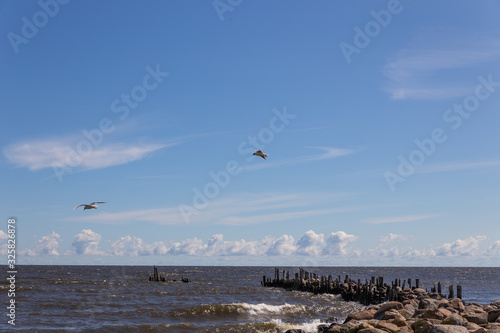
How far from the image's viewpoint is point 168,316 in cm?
3228

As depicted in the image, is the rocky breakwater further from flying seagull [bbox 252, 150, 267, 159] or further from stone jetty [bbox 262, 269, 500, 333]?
flying seagull [bbox 252, 150, 267, 159]

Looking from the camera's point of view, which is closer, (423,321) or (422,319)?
(423,321)

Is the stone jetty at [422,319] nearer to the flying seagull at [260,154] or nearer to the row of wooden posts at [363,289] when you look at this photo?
the row of wooden posts at [363,289]

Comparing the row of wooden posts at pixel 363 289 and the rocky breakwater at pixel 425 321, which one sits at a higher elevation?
the rocky breakwater at pixel 425 321

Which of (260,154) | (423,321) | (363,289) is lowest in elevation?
(363,289)

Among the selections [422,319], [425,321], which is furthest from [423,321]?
[422,319]

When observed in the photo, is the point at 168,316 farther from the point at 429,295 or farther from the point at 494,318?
the point at 494,318

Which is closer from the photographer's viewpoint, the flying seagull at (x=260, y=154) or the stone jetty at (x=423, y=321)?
the stone jetty at (x=423, y=321)

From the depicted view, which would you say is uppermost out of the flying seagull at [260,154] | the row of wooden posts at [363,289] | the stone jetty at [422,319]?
the flying seagull at [260,154]

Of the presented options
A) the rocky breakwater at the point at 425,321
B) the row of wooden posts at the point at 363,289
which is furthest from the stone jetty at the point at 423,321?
the row of wooden posts at the point at 363,289

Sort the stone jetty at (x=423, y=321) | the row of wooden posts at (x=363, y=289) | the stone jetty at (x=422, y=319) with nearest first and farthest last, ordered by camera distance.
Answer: the stone jetty at (x=423, y=321) < the stone jetty at (x=422, y=319) < the row of wooden posts at (x=363, y=289)

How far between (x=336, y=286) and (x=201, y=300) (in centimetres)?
1280

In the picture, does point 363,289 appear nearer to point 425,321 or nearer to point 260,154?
point 425,321

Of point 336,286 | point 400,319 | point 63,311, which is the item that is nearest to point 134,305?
point 63,311
